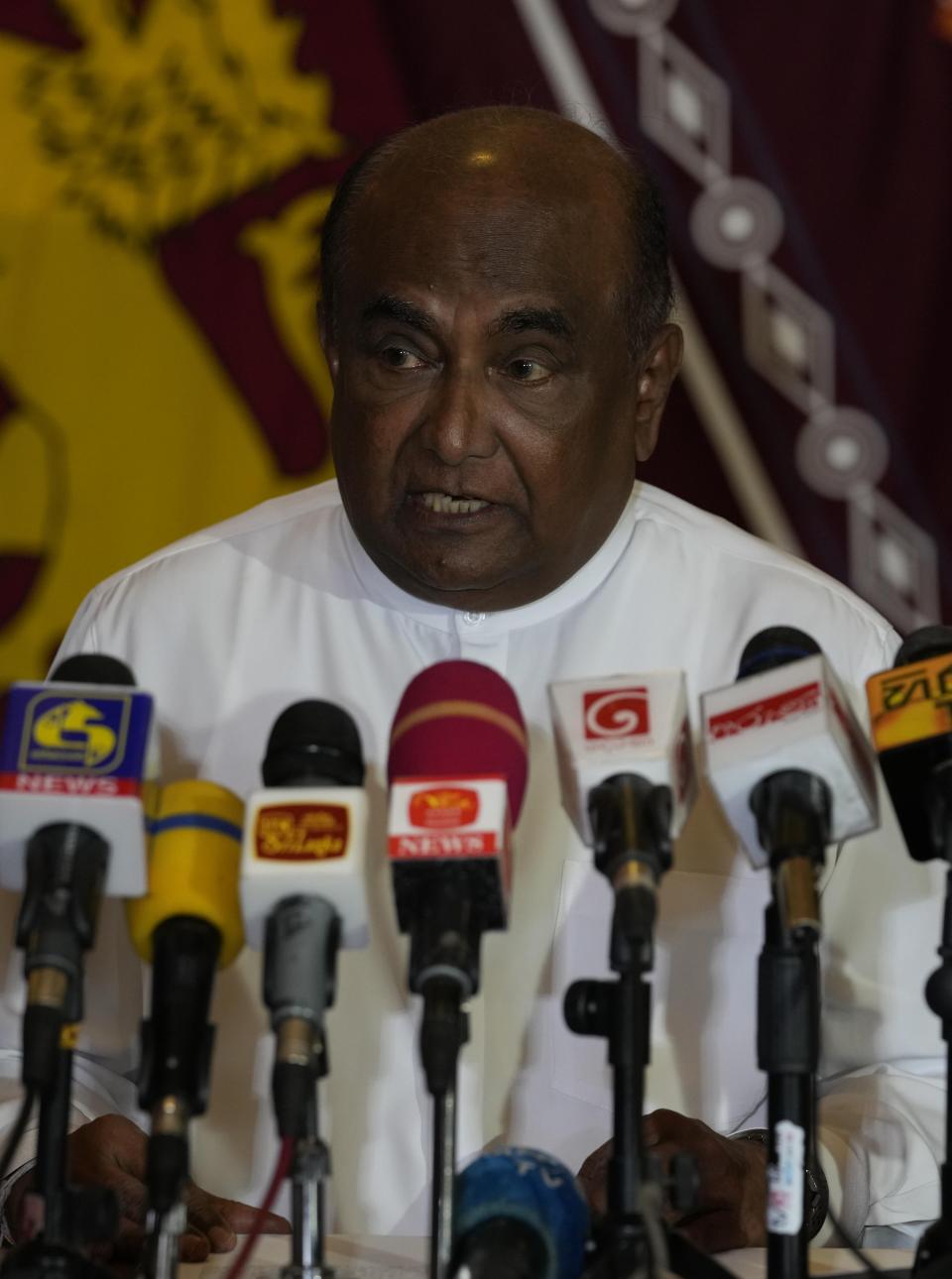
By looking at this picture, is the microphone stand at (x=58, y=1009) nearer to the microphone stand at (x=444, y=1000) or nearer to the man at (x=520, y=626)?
the microphone stand at (x=444, y=1000)

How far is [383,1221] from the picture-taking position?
2406 millimetres

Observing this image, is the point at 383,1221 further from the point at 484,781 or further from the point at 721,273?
the point at 721,273

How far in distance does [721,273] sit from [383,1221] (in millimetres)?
2111

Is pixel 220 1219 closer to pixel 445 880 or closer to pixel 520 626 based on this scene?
pixel 445 880

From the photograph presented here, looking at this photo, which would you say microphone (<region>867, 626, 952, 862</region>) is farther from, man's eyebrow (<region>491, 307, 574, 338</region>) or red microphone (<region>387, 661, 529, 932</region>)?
man's eyebrow (<region>491, 307, 574, 338</region>)

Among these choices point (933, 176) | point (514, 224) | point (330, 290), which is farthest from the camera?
point (933, 176)

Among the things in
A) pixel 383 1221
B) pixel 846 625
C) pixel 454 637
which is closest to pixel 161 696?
pixel 454 637

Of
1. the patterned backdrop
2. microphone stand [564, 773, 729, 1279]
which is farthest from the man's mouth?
the patterned backdrop

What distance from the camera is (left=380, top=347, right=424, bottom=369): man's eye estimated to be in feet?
7.85

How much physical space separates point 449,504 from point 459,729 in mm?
894

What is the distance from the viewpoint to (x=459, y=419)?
2311 mm

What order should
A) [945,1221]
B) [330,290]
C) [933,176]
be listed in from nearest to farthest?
[945,1221] < [330,290] < [933,176]

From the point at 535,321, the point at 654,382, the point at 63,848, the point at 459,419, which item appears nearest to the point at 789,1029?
the point at 63,848

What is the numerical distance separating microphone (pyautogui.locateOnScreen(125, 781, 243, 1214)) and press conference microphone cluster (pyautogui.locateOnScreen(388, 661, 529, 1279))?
0.47 ft
